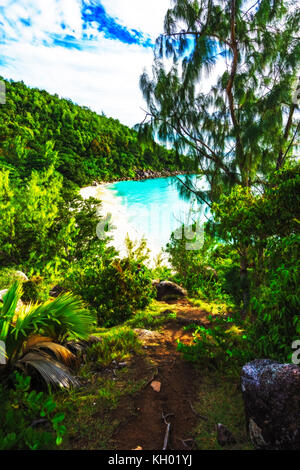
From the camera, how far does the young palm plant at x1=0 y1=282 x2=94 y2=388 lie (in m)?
2.57

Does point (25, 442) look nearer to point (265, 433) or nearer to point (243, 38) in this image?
point (265, 433)

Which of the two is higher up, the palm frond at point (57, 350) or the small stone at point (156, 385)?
the palm frond at point (57, 350)

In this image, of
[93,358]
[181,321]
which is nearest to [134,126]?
[181,321]

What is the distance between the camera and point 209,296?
7.31 meters

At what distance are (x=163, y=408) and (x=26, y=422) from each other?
124 centimetres

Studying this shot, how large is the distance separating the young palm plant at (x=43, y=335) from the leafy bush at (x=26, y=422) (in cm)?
25

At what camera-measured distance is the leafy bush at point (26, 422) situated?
1.89 metres

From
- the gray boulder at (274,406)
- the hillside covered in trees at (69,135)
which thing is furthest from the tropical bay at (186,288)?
the hillside covered in trees at (69,135)

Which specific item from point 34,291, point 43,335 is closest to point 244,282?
point 43,335

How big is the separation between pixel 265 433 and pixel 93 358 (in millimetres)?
2234

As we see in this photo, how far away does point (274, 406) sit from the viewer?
1882 millimetres

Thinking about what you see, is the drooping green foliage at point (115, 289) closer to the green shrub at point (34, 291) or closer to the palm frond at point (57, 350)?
the green shrub at point (34, 291)

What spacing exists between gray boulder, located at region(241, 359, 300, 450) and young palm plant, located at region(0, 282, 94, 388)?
1811 millimetres

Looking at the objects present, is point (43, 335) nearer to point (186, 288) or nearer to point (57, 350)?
point (57, 350)
